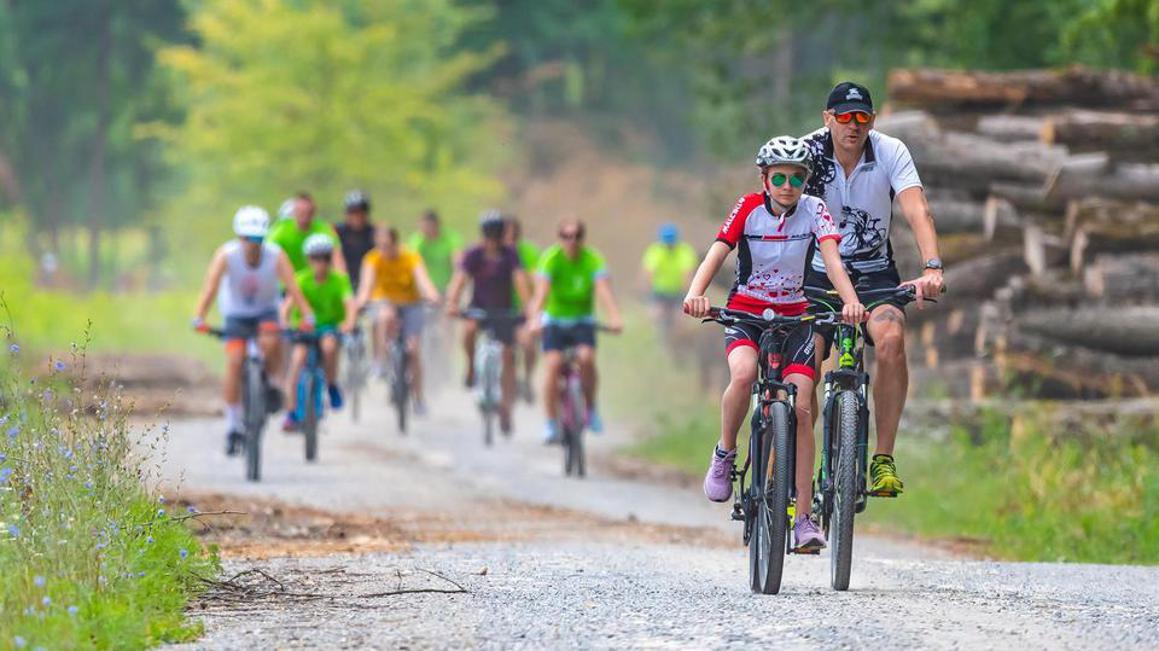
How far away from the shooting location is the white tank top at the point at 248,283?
16.3 meters

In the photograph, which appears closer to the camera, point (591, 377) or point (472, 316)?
point (591, 377)

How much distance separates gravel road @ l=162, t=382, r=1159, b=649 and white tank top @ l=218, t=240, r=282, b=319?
131cm

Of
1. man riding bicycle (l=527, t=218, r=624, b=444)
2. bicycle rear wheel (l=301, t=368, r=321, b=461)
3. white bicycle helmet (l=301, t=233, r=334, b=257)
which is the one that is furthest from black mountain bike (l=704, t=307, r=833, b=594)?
white bicycle helmet (l=301, t=233, r=334, b=257)

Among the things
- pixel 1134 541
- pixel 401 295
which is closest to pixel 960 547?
pixel 1134 541

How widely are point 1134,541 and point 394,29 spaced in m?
34.7

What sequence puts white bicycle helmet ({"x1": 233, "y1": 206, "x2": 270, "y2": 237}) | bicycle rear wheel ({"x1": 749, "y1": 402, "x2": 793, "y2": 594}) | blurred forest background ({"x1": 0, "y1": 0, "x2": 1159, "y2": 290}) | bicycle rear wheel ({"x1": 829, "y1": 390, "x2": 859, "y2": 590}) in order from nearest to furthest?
bicycle rear wheel ({"x1": 749, "y1": 402, "x2": 793, "y2": 594}), bicycle rear wheel ({"x1": 829, "y1": 390, "x2": 859, "y2": 590}), white bicycle helmet ({"x1": 233, "y1": 206, "x2": 270, "y2": 237}), blurred forest background ({"x1": 0, "y1": 0, "x2": 1159, "y2": 290})

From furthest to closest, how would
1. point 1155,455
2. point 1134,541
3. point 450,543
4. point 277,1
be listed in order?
point 277,1
point 1155,455
point 1134,541
point 450,543

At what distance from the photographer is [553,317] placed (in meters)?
17.9

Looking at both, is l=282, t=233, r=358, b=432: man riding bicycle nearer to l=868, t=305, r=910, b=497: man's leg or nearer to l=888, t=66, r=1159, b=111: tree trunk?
l=888, t=66, r=1159, b=111: tree trunk

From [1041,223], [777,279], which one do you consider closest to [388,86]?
[1041,223]

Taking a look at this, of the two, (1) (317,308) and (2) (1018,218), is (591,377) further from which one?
(2) (1018,218)

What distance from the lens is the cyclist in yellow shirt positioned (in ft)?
102

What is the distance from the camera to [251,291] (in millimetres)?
16359

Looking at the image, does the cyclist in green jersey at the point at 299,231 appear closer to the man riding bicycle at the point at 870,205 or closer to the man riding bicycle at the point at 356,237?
the man riding bicycle at the point at 356,237
